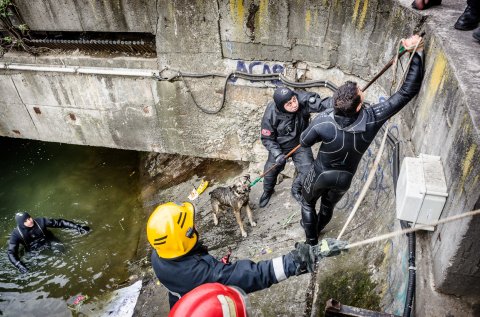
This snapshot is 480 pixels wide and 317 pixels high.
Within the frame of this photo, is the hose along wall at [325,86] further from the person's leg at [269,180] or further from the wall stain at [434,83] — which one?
the person's leg at [269,180]

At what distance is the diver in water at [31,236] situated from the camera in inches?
259

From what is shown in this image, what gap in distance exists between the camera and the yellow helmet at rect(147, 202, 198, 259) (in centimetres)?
276

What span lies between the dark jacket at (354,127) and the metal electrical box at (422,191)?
0.71 metres

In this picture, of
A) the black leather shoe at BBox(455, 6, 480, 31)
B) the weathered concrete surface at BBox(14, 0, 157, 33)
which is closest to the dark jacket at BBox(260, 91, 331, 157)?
the black leather shoe at BBox(455, 6, 480, 31)

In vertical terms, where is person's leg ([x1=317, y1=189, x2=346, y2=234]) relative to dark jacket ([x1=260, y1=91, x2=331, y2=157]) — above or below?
below

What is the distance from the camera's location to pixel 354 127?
10.9ft

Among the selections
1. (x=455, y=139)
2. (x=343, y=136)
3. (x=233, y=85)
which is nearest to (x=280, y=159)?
(x=343, y=136)

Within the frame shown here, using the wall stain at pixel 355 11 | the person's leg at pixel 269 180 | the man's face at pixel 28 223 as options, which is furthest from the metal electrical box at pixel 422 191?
the man's face at pixel 28 223

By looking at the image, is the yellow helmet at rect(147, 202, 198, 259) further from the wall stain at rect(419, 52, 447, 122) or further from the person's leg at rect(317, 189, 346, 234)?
the wall stain at rect(419, 52, 447, 122)

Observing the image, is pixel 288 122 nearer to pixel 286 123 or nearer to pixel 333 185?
pixel 286 123

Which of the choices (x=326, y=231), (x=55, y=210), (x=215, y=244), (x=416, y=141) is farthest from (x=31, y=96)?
(x=416, y=141)

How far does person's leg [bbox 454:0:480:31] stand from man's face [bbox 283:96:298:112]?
1.98 meters

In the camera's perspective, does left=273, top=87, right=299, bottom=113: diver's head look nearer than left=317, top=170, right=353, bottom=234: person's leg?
No

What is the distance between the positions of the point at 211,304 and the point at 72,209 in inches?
277
